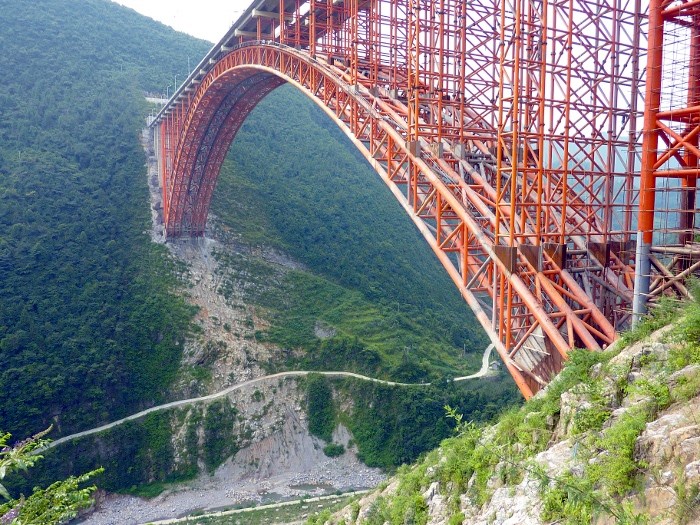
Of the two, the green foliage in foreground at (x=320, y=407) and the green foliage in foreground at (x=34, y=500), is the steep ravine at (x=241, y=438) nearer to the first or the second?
the green foliage in foreground at (x=320, y=407)

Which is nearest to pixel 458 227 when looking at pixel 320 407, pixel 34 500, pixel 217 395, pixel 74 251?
pixel 34 500

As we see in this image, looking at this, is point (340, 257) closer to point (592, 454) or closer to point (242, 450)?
point (242, 450)

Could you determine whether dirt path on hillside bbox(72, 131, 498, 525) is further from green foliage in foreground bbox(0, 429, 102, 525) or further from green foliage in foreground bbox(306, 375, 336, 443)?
green foliage in foreground bbox(0, 429, 102, 525)

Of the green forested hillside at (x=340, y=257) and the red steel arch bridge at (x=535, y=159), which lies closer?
the red steel arch bridge at (x=535, y=159)

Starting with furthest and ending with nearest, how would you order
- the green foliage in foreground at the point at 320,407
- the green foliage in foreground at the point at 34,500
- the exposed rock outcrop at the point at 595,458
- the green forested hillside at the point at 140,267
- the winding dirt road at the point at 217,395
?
the green foliage in foreground at the point at 320,407
the green forested hillside at the point at 140,267
the winding dirt road at the point at 217,395
the green foliage in foreground at the point at 34,500
the exposed rock outcrop at the point at 595,458

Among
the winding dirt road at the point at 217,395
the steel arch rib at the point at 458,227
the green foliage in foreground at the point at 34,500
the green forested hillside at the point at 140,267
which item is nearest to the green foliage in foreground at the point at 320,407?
the winding dirt road at the point at 217,395

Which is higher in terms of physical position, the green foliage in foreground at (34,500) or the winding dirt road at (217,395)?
the green foliage in foreground at (34,500)

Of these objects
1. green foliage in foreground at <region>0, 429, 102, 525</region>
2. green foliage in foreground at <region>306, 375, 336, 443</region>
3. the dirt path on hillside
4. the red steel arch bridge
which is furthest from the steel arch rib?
green foliage in foreground at <region>306, 375, 336, 443</region>
